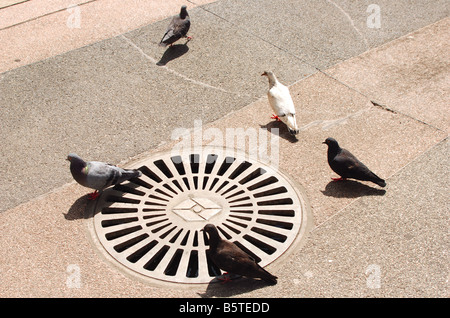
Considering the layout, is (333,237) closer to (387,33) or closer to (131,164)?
(131,164)

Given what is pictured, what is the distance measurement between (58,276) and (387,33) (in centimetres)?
558

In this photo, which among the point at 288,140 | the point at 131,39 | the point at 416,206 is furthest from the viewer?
the point at 131,39

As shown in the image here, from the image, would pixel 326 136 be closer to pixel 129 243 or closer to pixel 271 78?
pixel 271 78

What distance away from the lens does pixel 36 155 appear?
199 inches

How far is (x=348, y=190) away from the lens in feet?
15.3

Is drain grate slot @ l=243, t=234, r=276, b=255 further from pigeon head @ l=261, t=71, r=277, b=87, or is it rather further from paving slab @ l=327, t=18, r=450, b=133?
paving slab @ l=327, t=18, r=450, b=133

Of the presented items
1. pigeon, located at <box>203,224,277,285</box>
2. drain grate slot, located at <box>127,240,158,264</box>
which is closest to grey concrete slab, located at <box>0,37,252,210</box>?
drain grate slot, located at <box>127,240,158,264</box>

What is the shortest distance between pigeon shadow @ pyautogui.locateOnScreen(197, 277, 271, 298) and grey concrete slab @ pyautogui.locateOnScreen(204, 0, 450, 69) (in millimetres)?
3537

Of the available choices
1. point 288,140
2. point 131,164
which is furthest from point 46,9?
point 288,140

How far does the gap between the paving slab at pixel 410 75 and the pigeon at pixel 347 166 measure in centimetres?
138

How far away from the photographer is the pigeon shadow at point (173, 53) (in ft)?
21.6

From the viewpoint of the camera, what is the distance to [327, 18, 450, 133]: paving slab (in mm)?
5746

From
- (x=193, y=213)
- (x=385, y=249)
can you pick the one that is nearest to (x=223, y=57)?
(x=193, y=213)

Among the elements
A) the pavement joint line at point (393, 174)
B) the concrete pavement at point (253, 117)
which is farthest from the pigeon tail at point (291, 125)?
the pavement joint line at point (393, 174)
